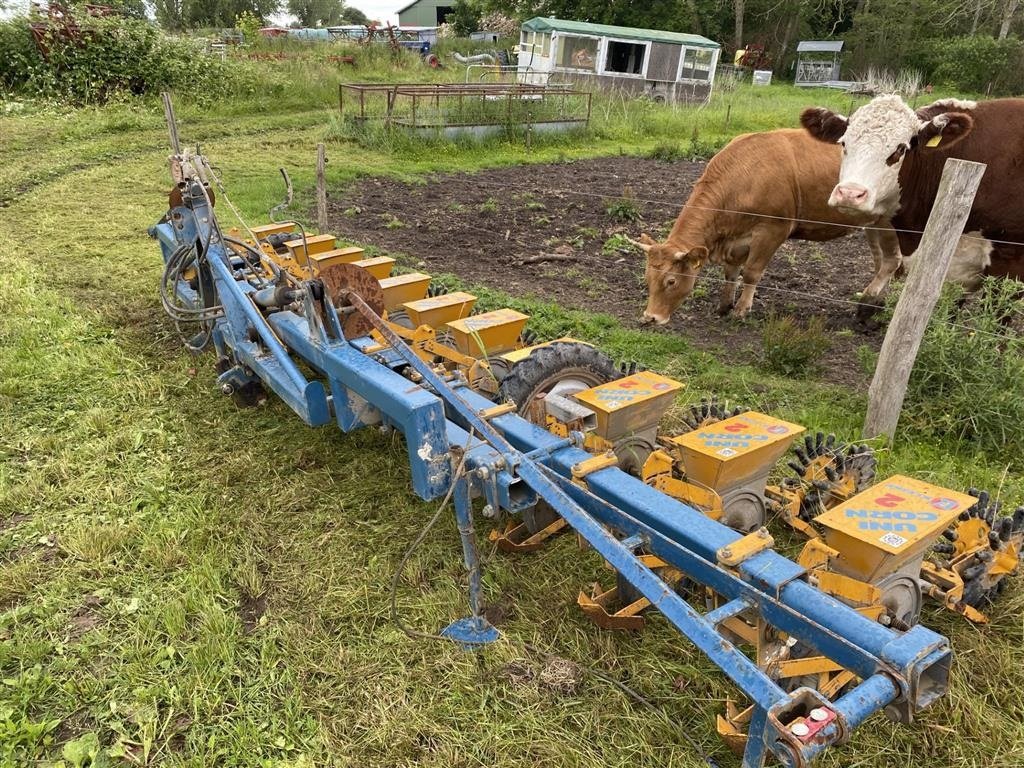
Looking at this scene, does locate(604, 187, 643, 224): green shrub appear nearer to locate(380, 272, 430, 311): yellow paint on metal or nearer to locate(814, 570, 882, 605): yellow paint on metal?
locate(380, 272, 430, 311): yellow paint on metal

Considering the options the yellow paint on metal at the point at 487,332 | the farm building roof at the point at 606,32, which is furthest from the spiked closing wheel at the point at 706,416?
the farm building roof at the point at 606,32

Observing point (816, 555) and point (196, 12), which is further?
point (196, 12)

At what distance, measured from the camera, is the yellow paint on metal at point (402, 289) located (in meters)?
4.02

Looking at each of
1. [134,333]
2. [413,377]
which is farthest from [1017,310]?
[134,333]

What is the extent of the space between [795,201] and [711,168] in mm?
874

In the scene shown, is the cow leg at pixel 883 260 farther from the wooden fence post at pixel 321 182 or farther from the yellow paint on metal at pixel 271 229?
the wooden fence post at pixel 321 182

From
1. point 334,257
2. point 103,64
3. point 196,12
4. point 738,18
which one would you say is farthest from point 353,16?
point 334,257

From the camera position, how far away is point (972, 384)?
12.9 ft

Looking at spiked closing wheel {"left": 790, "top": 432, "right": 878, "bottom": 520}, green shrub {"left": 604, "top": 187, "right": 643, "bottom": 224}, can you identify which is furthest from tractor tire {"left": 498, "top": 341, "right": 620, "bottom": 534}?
green shrub {"left": 604, "top": 187, "right": 643, "bottom": 224}

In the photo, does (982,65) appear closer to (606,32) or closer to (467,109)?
(606,32)

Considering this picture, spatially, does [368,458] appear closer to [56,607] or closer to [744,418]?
[56,607]

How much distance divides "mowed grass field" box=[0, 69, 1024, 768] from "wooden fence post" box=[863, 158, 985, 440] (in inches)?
9.8

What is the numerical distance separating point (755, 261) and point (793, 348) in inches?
64.3

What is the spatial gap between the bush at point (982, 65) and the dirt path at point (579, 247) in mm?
28149
